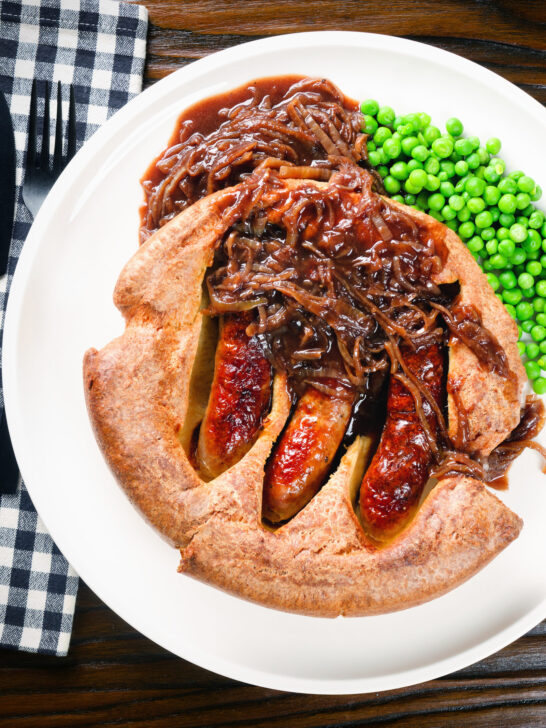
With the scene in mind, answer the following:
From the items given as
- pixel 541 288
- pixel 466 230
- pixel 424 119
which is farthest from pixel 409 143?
pixel 541 288

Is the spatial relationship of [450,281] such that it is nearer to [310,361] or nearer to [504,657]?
[310,361]

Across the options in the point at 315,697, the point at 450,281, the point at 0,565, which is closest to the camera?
the point at 450,281

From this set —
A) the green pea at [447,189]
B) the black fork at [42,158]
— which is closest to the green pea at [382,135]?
the green pea at [447,189]

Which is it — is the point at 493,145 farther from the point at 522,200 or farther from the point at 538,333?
the point at 538,333

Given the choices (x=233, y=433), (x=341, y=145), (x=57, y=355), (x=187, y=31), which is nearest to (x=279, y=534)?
(x=233, y=433)

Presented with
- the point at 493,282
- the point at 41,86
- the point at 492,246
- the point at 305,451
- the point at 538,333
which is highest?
the point at 41,86
